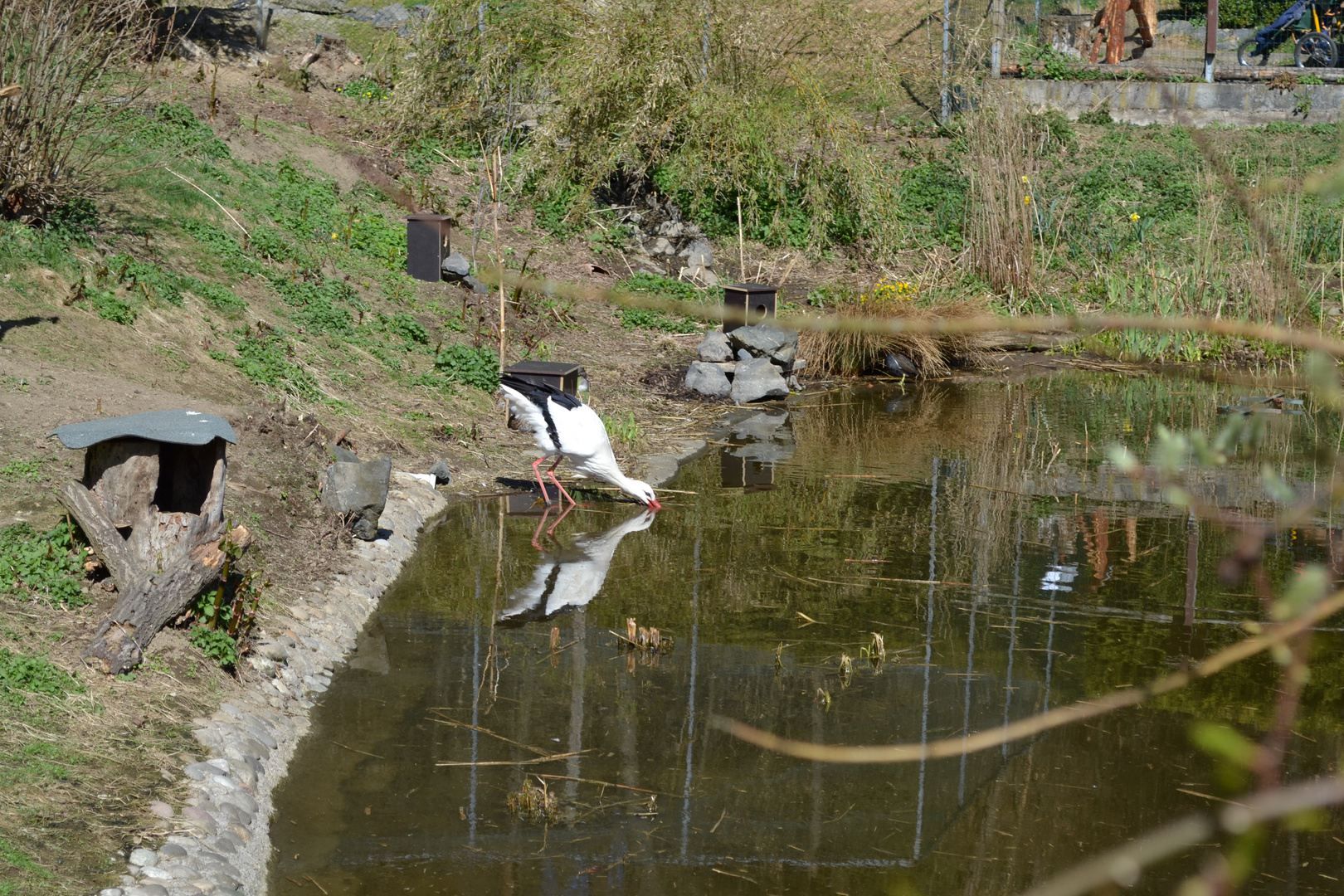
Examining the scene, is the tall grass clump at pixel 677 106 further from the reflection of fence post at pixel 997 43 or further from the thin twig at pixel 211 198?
the thin twig at pixel 211 198

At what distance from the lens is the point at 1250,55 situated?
2106cm

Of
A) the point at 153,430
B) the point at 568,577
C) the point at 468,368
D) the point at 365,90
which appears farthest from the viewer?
the point at 365,90

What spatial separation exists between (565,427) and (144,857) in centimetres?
451

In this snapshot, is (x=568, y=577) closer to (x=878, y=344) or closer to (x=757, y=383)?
(x=757, y=383)

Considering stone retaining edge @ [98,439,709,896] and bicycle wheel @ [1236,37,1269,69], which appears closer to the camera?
stone retaining edge @ [98,439,709,896]

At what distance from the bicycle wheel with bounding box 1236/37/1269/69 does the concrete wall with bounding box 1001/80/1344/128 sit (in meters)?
1.04

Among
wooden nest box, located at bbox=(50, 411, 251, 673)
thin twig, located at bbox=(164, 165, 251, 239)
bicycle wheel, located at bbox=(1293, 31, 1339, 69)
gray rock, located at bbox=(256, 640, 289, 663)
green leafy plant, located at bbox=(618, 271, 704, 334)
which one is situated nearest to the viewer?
wooden nest box, located at bbox=(50, 411, 251, 673)

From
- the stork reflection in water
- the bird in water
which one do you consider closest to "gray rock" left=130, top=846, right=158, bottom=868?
the stork reflection in water

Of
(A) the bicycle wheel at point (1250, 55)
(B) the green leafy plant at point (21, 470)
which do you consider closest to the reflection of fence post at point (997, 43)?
(A) the bicycle wheel at point (1250, 55)

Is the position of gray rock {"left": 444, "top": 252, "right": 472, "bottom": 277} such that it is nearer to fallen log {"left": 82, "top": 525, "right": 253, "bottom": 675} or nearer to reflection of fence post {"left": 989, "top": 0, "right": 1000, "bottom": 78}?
fallen log {"left": 82, "top": 525, "right": 253, "bottom": 675}

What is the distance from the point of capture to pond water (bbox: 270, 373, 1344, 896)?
4.55 m

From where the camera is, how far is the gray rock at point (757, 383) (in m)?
12.2

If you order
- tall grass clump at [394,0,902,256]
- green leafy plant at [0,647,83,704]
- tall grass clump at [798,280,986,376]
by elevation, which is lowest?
green leafy plant at [0,647,83,704]

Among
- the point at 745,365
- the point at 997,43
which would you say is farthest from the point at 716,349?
the point at 997,43
